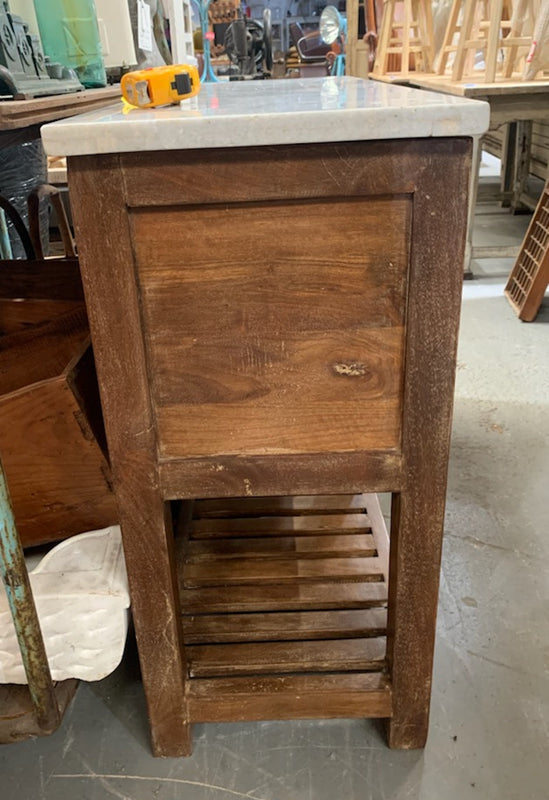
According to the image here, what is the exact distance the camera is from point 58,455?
104cm

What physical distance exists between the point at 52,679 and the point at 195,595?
303 mm

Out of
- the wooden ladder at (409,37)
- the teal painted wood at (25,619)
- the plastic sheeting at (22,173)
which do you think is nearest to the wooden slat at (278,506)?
the teal painted wood at (25,619)

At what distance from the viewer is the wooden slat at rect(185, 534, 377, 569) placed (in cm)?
134

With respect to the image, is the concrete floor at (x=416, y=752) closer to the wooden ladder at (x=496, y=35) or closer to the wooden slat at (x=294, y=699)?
the wooden slat at (x=294, y=699)

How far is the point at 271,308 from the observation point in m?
0.81

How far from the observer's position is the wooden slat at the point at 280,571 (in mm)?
1288

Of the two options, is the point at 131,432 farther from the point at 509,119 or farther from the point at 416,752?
the point at 509,119

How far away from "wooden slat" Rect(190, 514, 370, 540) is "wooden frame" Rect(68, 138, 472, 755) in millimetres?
390

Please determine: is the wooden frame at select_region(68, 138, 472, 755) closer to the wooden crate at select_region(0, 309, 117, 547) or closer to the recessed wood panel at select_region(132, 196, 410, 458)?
the recessed wood panel at select_region(132, 196, 410, 458)

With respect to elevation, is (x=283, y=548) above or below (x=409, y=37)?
below

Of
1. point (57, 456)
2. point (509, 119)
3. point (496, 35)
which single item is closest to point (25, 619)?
point (57, 456)

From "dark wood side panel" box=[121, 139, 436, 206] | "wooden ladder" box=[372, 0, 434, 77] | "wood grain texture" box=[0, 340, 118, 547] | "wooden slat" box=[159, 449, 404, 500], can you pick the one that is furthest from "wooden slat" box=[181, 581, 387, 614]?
"wooden ladder" box=[372, 0, 434, 77]

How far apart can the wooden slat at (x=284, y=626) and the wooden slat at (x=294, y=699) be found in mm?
90

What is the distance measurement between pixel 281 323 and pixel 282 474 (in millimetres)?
212
